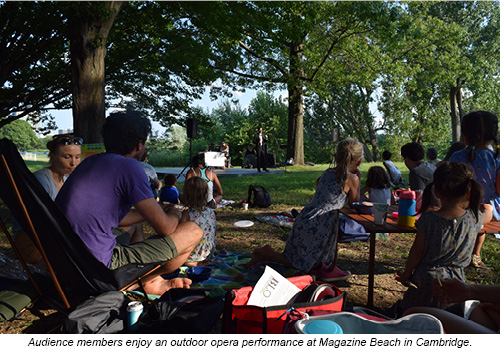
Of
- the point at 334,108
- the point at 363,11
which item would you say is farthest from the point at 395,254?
the point at 334,108

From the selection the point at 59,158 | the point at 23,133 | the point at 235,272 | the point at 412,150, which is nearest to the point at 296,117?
the point at 412,150

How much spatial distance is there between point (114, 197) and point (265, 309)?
1191 millimetres

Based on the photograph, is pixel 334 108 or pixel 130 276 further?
pixel 334 108

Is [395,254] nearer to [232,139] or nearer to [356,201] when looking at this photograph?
[356,201]

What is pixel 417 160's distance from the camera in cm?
484

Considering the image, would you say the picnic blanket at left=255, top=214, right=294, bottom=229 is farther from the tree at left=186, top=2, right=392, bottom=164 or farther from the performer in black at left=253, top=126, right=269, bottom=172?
the performer in black at left=253, top=126, right=269, bottom=172

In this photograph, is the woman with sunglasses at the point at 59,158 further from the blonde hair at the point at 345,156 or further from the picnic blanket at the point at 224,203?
the picnic blanket at the point at 224,203

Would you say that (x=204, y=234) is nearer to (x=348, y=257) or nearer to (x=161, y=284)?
(x=161, y=284)

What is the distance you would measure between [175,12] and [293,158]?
30.3 feet

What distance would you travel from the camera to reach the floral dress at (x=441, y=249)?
84.8 inches

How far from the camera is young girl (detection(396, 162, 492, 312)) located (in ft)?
6.99

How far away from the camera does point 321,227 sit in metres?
3.17

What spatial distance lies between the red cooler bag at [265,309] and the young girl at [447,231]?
1.87 feet

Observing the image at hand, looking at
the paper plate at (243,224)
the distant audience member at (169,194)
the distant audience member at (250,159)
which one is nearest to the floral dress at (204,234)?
the paper plate at (243,224)
